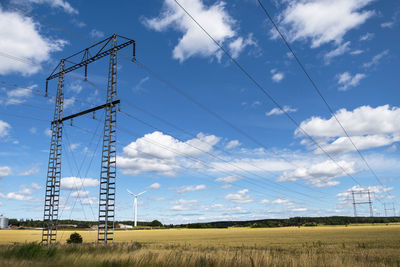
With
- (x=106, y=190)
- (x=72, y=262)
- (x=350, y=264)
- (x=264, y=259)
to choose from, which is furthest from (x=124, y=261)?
(x=106, y=190)

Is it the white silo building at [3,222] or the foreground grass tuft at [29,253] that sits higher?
the foreground grass tuft at [29,253]

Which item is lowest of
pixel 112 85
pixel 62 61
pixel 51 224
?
pixel 51 224

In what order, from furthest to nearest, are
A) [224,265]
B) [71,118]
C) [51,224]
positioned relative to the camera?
[71,118] → [51,224] → [224,265]

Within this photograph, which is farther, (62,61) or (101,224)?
(62,61)

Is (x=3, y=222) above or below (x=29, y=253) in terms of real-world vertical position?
below

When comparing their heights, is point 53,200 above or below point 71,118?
below

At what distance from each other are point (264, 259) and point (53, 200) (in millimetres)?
33607

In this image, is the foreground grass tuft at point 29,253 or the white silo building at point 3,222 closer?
the foreground grass tuft at point 29,253

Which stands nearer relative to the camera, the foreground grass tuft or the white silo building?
the foreground grass tuft

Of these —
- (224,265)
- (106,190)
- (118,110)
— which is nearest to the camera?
(224,265)

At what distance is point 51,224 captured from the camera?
126 ft

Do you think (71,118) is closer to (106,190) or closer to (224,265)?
(106,190)

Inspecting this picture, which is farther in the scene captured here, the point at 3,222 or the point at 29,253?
the point at 3,222

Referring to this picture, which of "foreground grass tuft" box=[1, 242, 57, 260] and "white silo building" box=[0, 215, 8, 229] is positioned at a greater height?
"foreground grass tuft" box=[1, 242, 57, 260]
